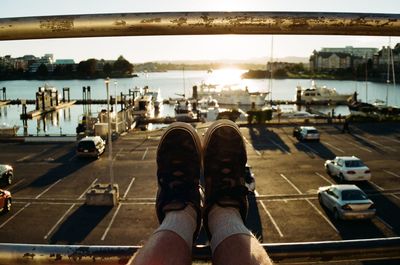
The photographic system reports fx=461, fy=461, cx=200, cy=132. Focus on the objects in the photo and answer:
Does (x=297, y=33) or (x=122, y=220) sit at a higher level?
(x=297, y=33)

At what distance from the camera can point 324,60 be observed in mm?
167375

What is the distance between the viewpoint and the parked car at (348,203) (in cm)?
1141

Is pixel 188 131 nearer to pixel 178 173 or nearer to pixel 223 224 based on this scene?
pixel 178 173

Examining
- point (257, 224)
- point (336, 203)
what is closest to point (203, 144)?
point (257, 224)

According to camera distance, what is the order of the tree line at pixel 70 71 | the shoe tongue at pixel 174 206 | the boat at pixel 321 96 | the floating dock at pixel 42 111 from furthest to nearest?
the tree line at pixel 70 71 < the boat at pixel 321 96 < the floating dock at pixel 42 111 < the shoe tongue at pixel 174 206

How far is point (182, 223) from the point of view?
83.0 inches

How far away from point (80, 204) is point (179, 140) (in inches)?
435

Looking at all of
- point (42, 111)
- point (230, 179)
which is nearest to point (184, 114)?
point (42, 111)

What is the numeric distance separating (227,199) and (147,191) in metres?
12.5

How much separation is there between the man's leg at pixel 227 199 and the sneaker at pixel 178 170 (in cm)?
7

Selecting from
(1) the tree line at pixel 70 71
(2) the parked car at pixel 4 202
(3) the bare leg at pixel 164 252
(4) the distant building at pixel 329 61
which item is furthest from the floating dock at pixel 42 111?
(4) the distant building at pixel 329 61

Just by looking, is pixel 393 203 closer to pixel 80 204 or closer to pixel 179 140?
pixel 80 204

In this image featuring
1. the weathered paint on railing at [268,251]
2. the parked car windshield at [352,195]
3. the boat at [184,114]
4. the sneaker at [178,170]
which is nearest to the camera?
the weathered paint on railing at [268,251]

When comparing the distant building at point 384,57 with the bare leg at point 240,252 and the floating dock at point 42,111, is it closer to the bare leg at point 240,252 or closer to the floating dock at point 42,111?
the floating dock at point 42,111
